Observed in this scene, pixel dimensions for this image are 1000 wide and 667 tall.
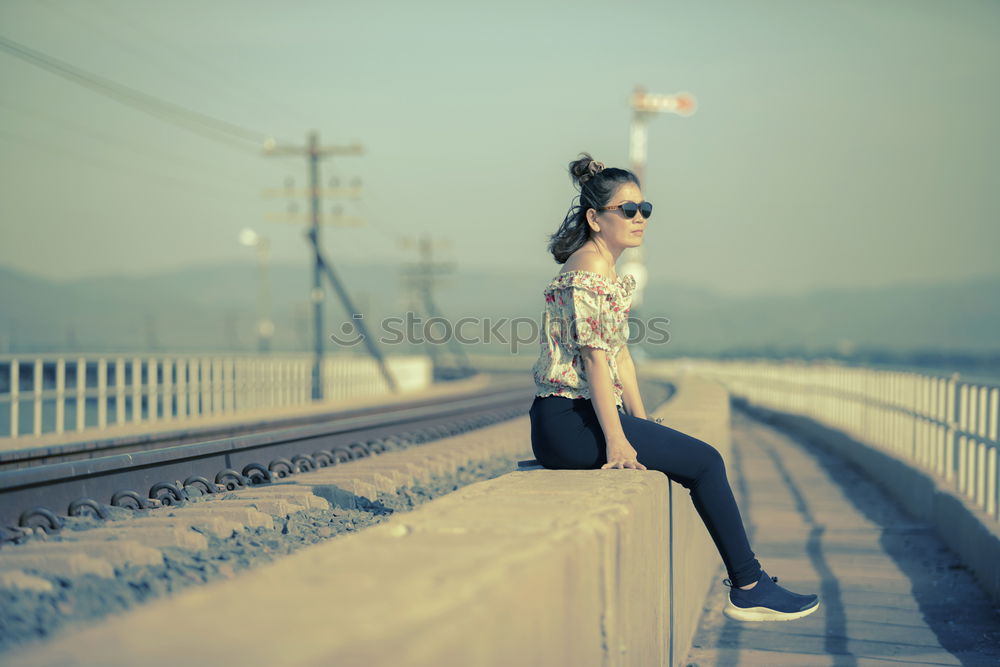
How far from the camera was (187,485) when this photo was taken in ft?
21.3

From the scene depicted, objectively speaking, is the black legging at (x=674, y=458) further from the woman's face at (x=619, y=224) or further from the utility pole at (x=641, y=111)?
the utility pole at (x=641, y=111)

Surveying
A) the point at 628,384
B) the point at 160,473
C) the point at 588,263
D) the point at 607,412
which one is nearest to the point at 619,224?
the point at 588,263

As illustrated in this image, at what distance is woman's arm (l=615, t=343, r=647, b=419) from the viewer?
4.68m

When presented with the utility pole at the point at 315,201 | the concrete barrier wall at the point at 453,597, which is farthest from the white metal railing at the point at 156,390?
the concrete barrier wall at the point at 453,597

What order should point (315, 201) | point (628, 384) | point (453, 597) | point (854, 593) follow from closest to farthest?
point (453, 597)
point (628, 384)
point (854, 593)
point (315, 201)

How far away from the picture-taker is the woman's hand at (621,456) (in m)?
4.11

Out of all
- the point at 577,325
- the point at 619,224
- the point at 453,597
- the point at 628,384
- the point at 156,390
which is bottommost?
the point at 156,390

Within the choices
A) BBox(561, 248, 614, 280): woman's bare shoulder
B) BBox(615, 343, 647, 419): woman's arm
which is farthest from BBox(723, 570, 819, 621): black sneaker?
BBox(561, 248, 614, 280): woman's bare shoulder

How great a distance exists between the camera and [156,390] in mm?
18375

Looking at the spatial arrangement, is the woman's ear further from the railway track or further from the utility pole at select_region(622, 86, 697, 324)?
the utility pole at select_region(622, 86, 697, 324)

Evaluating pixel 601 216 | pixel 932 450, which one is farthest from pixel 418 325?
pixel 601 216

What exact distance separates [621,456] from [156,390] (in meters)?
15.5

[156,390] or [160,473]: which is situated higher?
[160,473]

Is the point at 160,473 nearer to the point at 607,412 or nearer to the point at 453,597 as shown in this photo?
the point at 607,412
